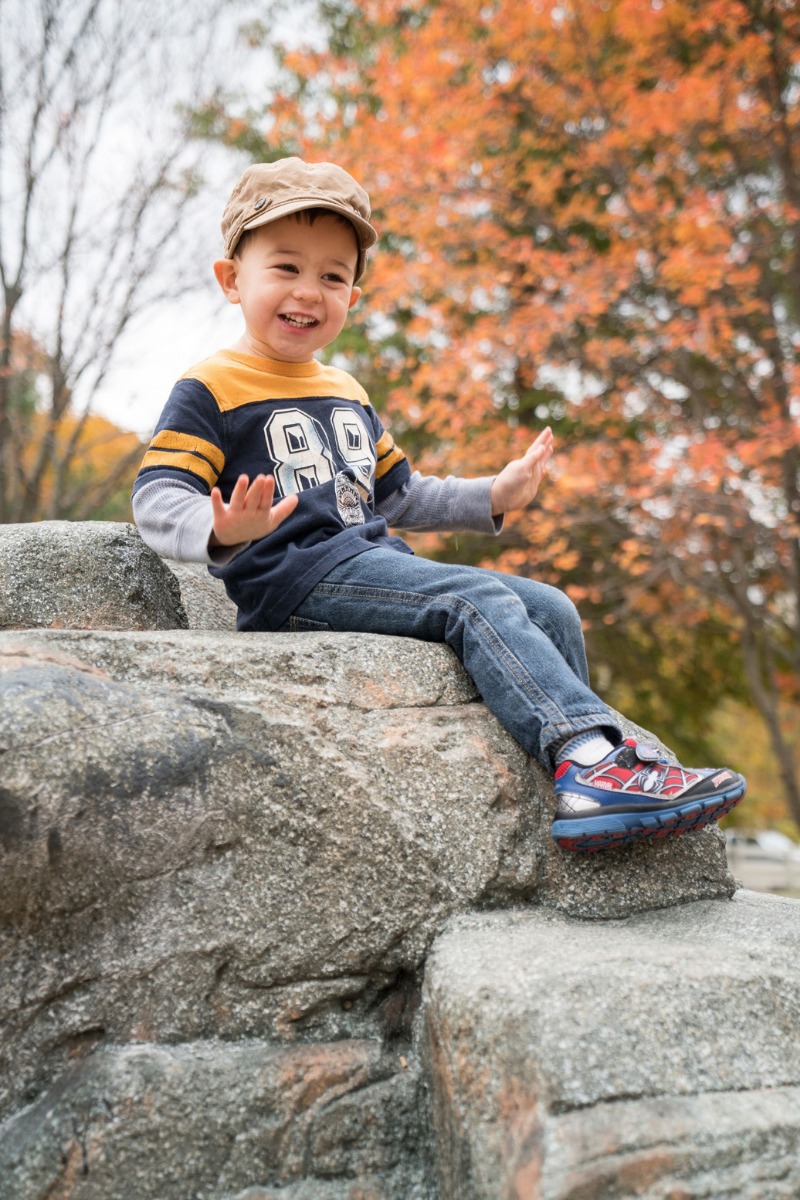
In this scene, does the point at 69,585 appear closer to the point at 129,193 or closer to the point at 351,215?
the point at 351,215

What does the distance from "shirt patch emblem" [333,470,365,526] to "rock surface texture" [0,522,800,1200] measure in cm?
46

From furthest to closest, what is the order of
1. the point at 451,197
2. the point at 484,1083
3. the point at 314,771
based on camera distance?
the point at 451,197 → the point at 314,771 → the point at 484,1083

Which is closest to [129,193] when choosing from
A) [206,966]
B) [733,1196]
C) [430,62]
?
[430,62]

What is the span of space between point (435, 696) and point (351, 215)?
4.08ft

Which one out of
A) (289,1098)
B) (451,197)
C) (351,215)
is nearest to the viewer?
(289,1098)

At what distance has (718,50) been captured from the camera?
20.0 feet

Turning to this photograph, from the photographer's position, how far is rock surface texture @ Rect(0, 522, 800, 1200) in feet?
5.25

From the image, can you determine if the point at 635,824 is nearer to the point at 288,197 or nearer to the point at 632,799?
the point at 632,799

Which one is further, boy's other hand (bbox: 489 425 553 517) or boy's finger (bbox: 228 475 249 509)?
boy's other hand (bbox: 489 425 553 517)

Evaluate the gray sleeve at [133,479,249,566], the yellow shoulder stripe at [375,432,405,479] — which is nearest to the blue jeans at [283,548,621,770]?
the gray sleeve at [133,479,249,566]

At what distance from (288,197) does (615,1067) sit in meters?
2.07

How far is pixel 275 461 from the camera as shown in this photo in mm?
2516

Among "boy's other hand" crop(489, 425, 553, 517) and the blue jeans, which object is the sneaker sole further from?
"boy's other hand" crop(489, 425, 553, 517)

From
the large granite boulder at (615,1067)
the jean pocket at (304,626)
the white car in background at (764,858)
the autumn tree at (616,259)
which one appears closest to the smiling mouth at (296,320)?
the jean pocket at (304,626)
